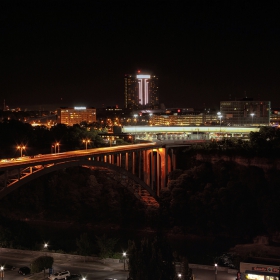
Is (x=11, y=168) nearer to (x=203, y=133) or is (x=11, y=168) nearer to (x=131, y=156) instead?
(x=131, y=156)

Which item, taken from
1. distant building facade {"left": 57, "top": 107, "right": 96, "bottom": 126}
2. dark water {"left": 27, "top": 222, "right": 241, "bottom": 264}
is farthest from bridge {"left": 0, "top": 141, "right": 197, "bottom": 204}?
distant building facade {"left": 57, "top": 107, "right": 96, "bottom": 126}

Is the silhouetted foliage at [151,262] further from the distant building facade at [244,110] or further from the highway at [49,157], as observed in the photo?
the distant building facade at [244,110]

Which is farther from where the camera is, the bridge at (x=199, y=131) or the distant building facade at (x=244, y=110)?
the distant building facade at (x=244, y=110)

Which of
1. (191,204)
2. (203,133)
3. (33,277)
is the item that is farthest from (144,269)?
(203,133)

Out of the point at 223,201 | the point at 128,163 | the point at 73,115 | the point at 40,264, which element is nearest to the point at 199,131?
the point at 223,201

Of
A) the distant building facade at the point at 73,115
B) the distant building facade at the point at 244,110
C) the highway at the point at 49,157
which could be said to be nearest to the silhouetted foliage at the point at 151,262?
the highway at the point at 49,157

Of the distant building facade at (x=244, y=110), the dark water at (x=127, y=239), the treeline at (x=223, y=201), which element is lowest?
the dark water at (x=127, y=239)

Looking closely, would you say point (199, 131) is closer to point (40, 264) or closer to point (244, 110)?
point (244, 110)

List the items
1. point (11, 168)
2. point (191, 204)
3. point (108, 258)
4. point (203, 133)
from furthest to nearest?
point (203, 133) < point (191, 204) < point (108, 258) < point (11, 168)

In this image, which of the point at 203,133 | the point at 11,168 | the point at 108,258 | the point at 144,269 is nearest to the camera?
the point at 144,269
